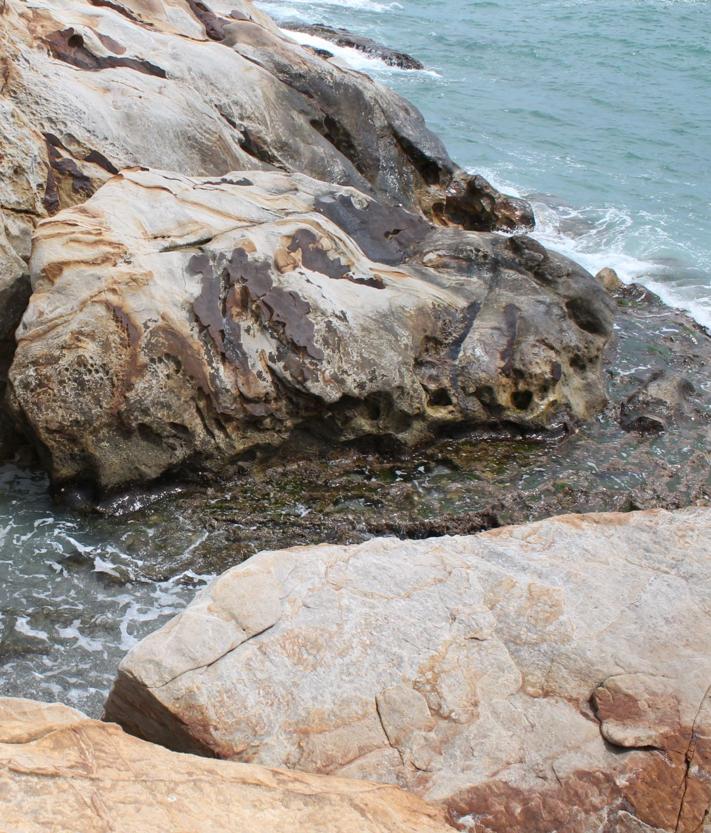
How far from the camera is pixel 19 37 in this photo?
9.71 m

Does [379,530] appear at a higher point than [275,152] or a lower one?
lower

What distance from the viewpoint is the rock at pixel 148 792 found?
3.25 metres

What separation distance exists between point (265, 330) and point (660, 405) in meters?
4.09

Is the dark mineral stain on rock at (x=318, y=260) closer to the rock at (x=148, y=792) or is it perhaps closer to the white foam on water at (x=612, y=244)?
the rock at (x=148, y=792)

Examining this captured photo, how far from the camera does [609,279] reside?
12.7 m

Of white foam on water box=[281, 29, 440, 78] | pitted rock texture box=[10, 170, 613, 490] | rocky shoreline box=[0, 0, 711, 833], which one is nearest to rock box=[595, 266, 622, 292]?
rocky shoreline box=[0, 0, 711, 833]

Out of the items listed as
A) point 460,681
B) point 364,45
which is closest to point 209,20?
point 460,681

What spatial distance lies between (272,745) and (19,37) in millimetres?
8255

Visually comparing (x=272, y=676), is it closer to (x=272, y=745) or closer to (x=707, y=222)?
(x=272, y=745)

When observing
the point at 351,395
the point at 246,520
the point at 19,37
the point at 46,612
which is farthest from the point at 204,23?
the point at 46,612

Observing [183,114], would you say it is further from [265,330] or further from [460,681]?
[460,681]

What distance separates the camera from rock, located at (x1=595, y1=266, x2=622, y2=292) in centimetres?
1263

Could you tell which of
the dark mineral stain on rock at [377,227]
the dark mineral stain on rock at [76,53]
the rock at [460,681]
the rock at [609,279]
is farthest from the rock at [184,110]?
the rock at [460,681]

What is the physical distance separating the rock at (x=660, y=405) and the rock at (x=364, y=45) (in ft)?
55.0
